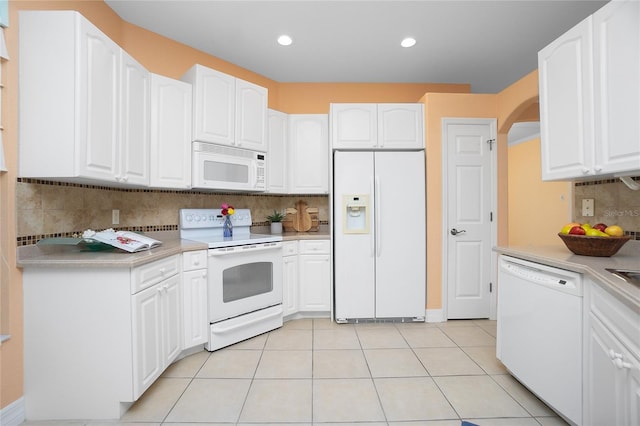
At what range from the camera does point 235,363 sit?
217 cm

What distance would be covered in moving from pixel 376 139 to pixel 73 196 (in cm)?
260

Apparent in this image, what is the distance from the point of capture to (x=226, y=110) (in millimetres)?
2650

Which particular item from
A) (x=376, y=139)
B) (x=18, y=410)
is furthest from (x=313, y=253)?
(x=18, y=410)

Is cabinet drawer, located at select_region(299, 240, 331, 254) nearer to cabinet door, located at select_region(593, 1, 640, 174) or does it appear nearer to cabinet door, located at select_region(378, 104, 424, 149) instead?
cabinet door, located at select_region(378, 104, 424, 149)

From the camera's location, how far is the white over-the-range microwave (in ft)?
8.25

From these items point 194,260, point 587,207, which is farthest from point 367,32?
point 194,260

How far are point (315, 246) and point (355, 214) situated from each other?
0.55 metres

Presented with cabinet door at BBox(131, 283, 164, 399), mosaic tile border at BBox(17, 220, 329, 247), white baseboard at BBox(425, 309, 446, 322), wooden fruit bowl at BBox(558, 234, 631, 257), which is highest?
mosaic tile border at BBox(17, 220, 329, 247)

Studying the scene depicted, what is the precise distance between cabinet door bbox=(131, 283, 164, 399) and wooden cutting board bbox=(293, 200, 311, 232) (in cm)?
182

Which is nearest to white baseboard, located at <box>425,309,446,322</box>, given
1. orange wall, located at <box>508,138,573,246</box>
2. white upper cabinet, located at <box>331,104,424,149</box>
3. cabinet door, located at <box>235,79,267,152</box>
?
white upper cabinet, located at <box>331,104,424,149</box>

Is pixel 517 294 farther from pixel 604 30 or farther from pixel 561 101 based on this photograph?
pixel 604 30

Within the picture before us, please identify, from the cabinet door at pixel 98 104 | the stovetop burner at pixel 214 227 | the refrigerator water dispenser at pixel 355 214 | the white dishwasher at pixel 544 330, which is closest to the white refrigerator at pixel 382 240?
the refrigerator water dispenser at pixel 355 214

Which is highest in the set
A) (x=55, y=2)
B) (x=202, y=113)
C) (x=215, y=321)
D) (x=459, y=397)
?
(x=55, y=2)

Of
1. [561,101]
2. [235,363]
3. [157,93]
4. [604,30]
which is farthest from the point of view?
[157,93]
